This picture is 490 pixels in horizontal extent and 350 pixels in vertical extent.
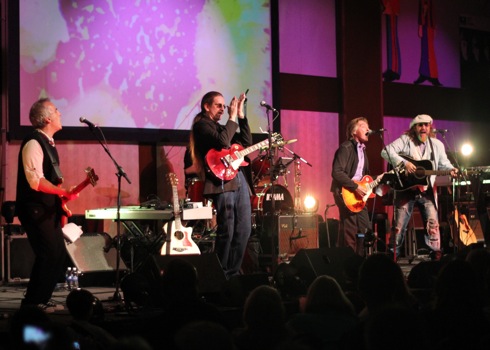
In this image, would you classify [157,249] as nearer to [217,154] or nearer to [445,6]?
[217,154]

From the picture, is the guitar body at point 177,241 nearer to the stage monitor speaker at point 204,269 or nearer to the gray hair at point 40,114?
the stage monitor speaker at point 204,269

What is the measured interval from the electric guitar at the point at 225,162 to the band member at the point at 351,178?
2.22 metres

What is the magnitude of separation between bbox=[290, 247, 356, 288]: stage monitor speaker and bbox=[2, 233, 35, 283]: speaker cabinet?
149 inches

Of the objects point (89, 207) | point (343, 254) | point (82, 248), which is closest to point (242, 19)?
point (89, 207)

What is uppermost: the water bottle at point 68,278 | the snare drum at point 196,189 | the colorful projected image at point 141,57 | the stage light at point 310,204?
the colorful projected image at point 141,57

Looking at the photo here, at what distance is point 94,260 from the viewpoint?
27.9ft

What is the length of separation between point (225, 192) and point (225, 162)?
0.29 metres

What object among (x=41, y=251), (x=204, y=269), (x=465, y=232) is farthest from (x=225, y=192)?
(x=465, y=232)

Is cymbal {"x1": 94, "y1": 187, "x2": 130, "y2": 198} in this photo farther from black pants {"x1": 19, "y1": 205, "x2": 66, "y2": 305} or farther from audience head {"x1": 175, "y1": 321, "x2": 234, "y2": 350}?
audience head {"x1": 175, "y1": 321, "x2": 234, "y2": 350}

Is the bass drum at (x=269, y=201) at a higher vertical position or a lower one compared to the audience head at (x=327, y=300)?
higher

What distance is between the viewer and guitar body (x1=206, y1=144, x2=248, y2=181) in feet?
23.0

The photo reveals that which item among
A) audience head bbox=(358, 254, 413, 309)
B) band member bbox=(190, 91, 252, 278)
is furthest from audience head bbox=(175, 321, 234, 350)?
band member bbox=(190, 91, 252, 278)

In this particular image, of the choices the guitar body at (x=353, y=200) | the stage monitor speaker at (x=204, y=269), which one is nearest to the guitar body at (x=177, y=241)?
the stage monitor speaker at (x=204, y=269)

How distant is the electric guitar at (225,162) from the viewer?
7011 millimetres
